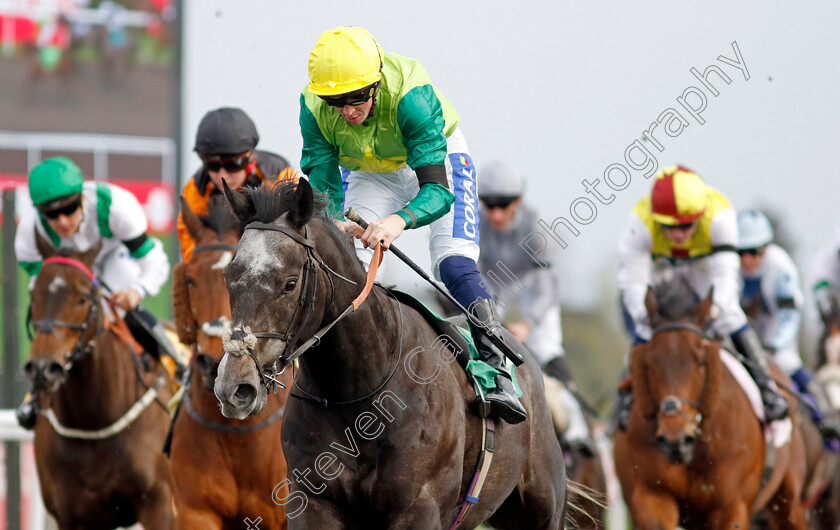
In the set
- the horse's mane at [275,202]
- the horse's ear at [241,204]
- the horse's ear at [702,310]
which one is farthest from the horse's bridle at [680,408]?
the horse's ear at [241,204]

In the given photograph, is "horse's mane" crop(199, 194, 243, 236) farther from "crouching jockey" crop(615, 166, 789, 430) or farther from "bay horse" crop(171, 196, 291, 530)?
"crouching jockey" crop(615, 166, 789, 430)

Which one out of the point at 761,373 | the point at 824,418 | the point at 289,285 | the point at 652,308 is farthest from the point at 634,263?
the point at 289,285

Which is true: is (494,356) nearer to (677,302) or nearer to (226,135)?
(226,135)

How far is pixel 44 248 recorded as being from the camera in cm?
568

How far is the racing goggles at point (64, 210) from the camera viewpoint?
19.4 feet

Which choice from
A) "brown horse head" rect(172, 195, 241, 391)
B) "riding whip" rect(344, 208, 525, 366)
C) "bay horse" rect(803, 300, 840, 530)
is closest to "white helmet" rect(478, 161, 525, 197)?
"bay horse" rect(803, 300, 840, 530)

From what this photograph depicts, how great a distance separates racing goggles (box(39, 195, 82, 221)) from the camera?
19.4ft

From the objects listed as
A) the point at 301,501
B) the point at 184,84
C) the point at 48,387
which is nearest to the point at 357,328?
the point at 301,501

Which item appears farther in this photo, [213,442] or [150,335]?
[150,335]

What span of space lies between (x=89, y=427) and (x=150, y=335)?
0.63 m

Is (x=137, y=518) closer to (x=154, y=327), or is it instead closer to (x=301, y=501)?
(x=154, y=327)

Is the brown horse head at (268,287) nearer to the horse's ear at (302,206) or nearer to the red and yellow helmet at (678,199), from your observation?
the horse's ear at (302,206)

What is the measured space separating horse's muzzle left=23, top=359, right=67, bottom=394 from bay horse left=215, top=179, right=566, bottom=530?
214cm

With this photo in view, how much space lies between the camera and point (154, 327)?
613 cm
